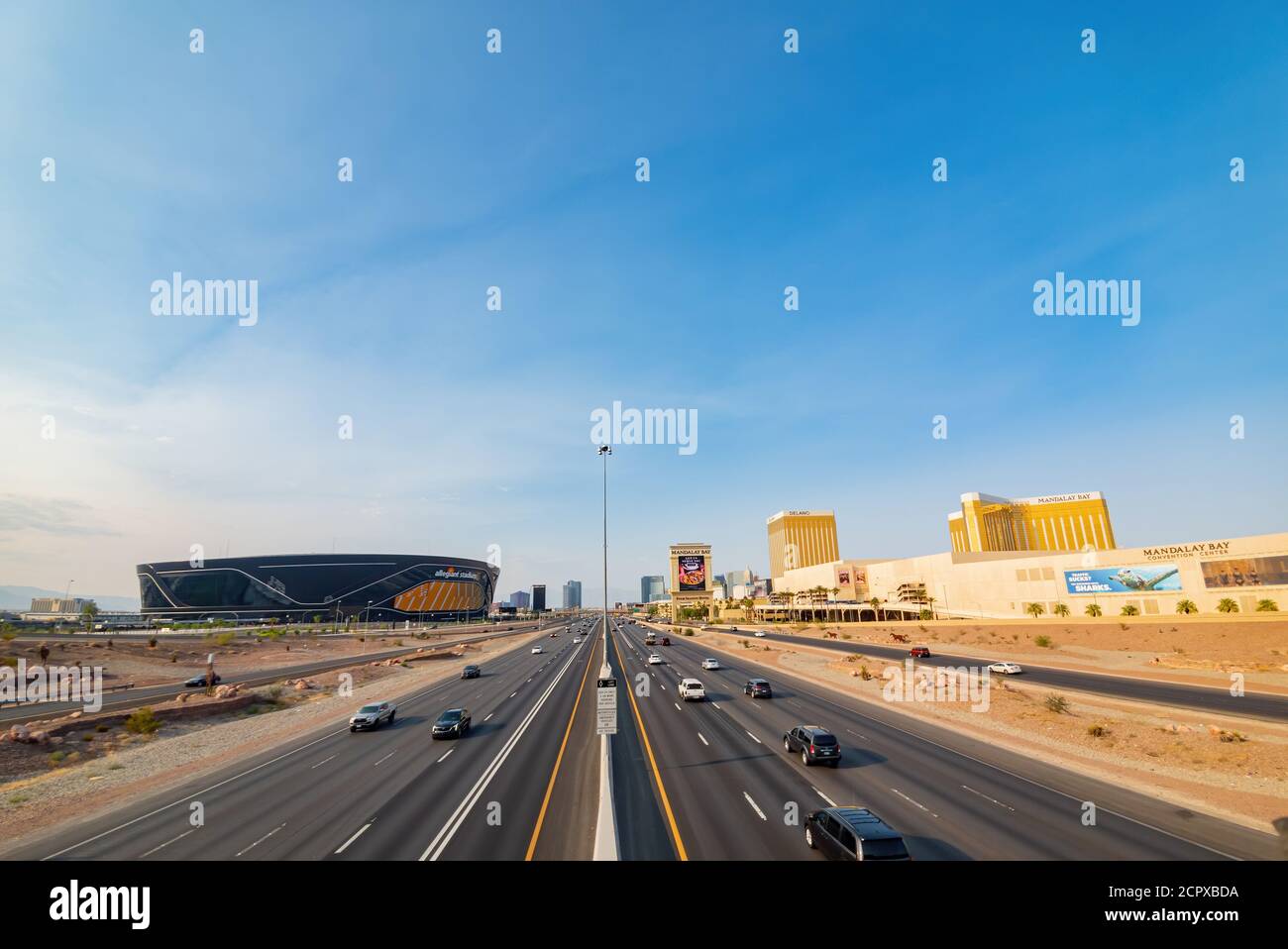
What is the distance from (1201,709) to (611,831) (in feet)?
139

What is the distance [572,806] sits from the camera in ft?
62.8

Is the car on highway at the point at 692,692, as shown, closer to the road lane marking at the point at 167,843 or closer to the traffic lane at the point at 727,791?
the traffic lane at the point at 727,791

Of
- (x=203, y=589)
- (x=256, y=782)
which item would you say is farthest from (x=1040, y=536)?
(x=203, y=589)

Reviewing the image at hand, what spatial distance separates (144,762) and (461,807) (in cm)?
2184

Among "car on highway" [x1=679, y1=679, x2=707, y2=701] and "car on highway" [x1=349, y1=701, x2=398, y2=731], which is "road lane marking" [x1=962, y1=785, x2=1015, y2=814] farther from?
"car on highway" [x1=349, y1=701, x2=398, y2=731]

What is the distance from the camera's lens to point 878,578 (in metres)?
152

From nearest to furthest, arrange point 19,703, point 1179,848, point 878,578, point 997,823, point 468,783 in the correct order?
point 1179,848 → point 997,823 → point 468,783 → point 19,703 → point 878,578

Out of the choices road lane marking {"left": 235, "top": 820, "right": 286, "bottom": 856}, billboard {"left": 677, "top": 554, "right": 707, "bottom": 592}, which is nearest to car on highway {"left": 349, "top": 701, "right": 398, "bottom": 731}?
road lane marking {"left": 235, "top": 820, "right": 286, "bottom": 856}

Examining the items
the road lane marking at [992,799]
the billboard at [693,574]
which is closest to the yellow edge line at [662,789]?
the road lane marking at [992,799]

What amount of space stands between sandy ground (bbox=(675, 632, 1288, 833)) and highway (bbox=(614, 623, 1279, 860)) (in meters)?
1.67

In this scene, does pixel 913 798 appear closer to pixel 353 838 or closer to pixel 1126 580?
pixel 353 838

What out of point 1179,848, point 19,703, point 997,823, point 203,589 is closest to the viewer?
point 1179,848

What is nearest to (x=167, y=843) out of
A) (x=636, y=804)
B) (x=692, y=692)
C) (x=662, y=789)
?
(x=636, y=804)
